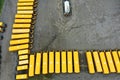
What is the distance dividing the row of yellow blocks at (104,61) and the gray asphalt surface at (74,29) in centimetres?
76

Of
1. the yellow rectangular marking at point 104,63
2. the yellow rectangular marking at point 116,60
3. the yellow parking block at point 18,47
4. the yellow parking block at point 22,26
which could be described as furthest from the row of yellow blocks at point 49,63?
the yellow rectangular marking at point 116,60

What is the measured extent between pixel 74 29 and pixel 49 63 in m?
7.17

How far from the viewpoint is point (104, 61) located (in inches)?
1412

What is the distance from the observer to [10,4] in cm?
4281

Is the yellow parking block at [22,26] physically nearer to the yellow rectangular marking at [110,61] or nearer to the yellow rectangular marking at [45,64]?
the yellow rectangular marking at [45,64]

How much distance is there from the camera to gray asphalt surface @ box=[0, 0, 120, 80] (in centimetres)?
3691

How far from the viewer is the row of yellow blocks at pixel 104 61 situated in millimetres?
35125

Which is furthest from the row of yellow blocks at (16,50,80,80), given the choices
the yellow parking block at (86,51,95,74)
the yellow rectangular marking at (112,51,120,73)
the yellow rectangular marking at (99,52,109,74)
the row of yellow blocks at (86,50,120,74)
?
the yellow rectangular marking at (112,51,120,73)

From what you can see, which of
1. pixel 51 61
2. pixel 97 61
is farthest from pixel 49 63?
pixel 97 61

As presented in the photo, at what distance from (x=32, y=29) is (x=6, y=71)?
757cm

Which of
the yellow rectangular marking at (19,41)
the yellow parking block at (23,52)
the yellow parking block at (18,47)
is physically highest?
the yellow rectangular marking at (19,41)

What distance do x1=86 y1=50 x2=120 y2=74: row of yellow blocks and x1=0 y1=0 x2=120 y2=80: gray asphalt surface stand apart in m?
0.76

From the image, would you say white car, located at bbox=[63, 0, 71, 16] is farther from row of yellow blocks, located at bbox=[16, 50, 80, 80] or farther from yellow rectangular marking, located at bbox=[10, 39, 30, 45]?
yellow rectangular marking, located at bbox=[10, 39, 30, 45]

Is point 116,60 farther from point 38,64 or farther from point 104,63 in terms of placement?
point 38,64
